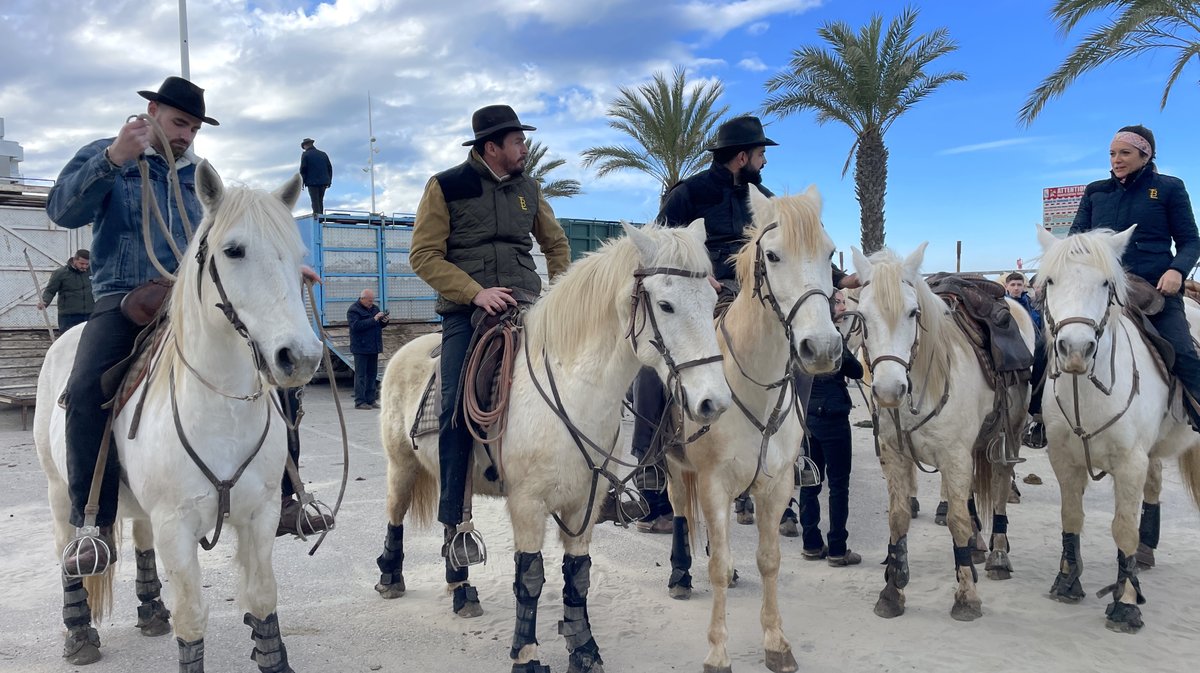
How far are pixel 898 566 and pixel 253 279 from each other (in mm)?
3906

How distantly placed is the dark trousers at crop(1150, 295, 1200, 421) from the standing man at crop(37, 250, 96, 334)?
503 inches

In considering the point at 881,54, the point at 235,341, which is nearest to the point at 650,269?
the point at 235,341

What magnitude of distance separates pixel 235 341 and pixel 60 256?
15.0m

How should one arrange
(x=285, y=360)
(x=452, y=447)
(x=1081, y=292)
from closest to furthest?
(x=285, y=360) → (x=452, y=447) → (x=1081, y=292)

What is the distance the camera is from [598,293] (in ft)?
10.9

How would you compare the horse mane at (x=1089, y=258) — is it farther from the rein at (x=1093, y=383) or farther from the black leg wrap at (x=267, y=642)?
the black leg wrap at (x=267, y=642)

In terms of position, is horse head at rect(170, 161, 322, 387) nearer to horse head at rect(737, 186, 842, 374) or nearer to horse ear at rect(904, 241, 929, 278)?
horse head at rect(737, 186, 842, 374)

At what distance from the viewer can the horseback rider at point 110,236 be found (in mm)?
2990

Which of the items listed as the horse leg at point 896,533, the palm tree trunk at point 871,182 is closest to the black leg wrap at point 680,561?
the horse leg at point 896,533

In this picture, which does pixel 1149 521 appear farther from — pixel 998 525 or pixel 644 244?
pixel 644 244

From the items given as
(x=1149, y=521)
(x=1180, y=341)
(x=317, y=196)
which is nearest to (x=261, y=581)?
(x=1180, y=341)

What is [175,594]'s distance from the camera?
283 cm

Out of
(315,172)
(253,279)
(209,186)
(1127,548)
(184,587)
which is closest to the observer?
(253,279)

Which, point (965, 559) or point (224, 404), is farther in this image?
point (965, 559)
